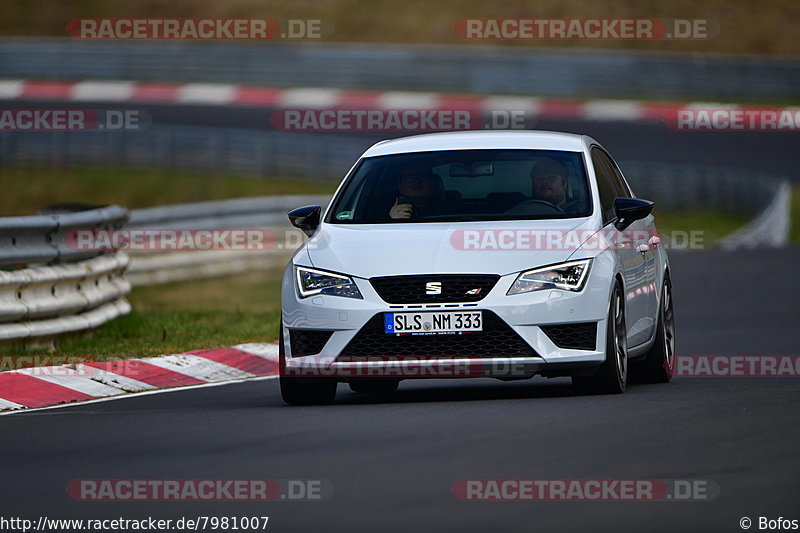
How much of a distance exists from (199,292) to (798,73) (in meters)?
20.3

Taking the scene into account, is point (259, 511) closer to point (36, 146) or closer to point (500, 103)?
point (36, 146)

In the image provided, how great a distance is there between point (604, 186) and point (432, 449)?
3.63 m

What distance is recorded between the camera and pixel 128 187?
105ft

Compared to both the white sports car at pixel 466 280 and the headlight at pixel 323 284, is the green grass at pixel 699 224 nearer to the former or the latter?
the white sports car at pixel 466 280

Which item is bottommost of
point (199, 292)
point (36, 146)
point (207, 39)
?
point (199, 292)

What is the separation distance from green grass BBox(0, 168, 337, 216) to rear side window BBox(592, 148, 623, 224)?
66.1ft

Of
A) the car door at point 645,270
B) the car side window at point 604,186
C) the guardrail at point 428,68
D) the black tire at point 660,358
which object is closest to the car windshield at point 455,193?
the car side window at point 604,186

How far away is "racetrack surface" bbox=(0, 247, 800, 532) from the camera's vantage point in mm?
6293

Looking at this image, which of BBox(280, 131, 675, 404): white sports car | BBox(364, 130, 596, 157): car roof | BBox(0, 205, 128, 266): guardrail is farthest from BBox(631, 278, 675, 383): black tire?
BBox(0, 205, 128, 266): guardrail

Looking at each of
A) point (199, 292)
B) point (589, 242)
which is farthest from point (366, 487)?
point (199, 292)

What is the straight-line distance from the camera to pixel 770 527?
593 centimetres

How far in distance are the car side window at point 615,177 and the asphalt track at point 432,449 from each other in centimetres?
136

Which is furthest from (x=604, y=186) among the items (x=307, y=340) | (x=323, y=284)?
(x=307, y=340)

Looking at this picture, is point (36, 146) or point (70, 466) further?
point (36, 146)
